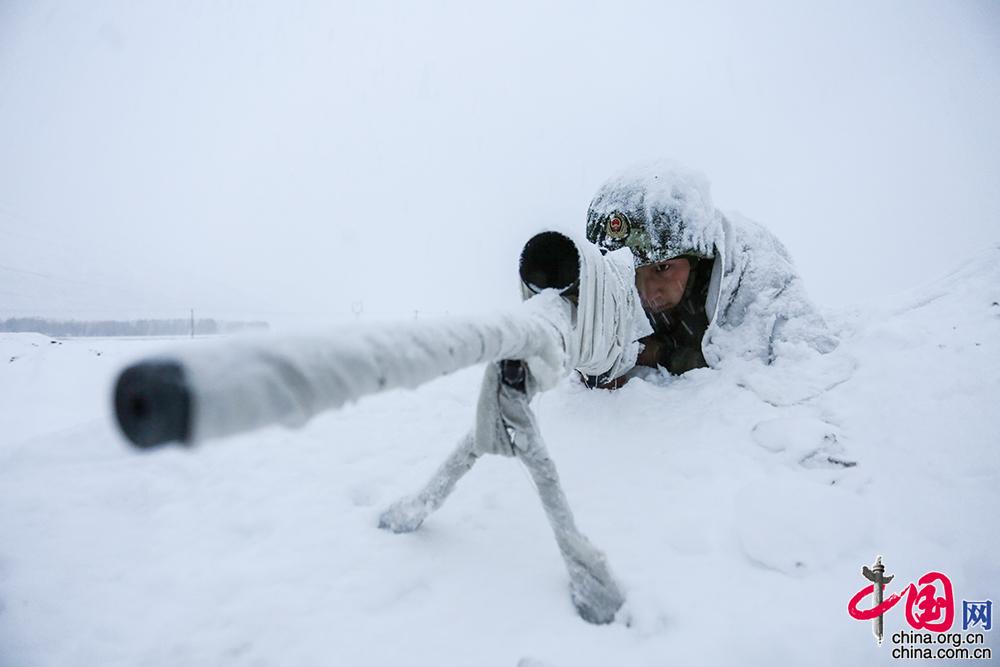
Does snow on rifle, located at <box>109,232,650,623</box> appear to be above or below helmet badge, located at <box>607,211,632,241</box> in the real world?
below

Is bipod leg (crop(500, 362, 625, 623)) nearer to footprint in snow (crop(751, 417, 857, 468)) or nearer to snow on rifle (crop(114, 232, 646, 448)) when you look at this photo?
snow on rifle (crop(114, 232, 646, 448))

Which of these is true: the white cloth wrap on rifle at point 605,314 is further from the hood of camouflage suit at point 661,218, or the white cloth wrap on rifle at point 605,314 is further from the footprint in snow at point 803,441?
the footprint in snow at point 803,441

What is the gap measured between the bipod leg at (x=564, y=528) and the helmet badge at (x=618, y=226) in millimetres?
2253

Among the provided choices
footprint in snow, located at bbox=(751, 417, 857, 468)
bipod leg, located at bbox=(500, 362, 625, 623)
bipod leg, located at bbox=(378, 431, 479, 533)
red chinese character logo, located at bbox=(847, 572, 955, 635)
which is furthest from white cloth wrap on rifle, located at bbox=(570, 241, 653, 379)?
red chinese character logo, located at bbox=(847, 572, 955, 635)

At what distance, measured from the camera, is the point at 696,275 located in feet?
12.5

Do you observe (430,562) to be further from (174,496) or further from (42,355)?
(42,355)

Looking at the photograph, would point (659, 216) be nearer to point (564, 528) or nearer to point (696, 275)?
point (696, 275)

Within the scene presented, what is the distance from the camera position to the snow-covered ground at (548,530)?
1.51 m

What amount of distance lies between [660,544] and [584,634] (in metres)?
0.60

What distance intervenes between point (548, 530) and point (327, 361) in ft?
5.86

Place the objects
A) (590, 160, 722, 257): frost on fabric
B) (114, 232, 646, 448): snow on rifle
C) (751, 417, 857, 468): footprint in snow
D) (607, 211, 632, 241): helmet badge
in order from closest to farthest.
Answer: (114, 232, 646, 448): snow on rifle → (751, 417, 857, 468): footprint in snow → (590, 160, 722, 257): frost on fabric → (607, 211, 632, 241): helmet badge

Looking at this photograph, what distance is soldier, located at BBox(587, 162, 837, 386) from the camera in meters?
3.34

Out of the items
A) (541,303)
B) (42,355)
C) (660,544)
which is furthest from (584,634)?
(42,355)

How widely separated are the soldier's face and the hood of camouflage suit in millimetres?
157
